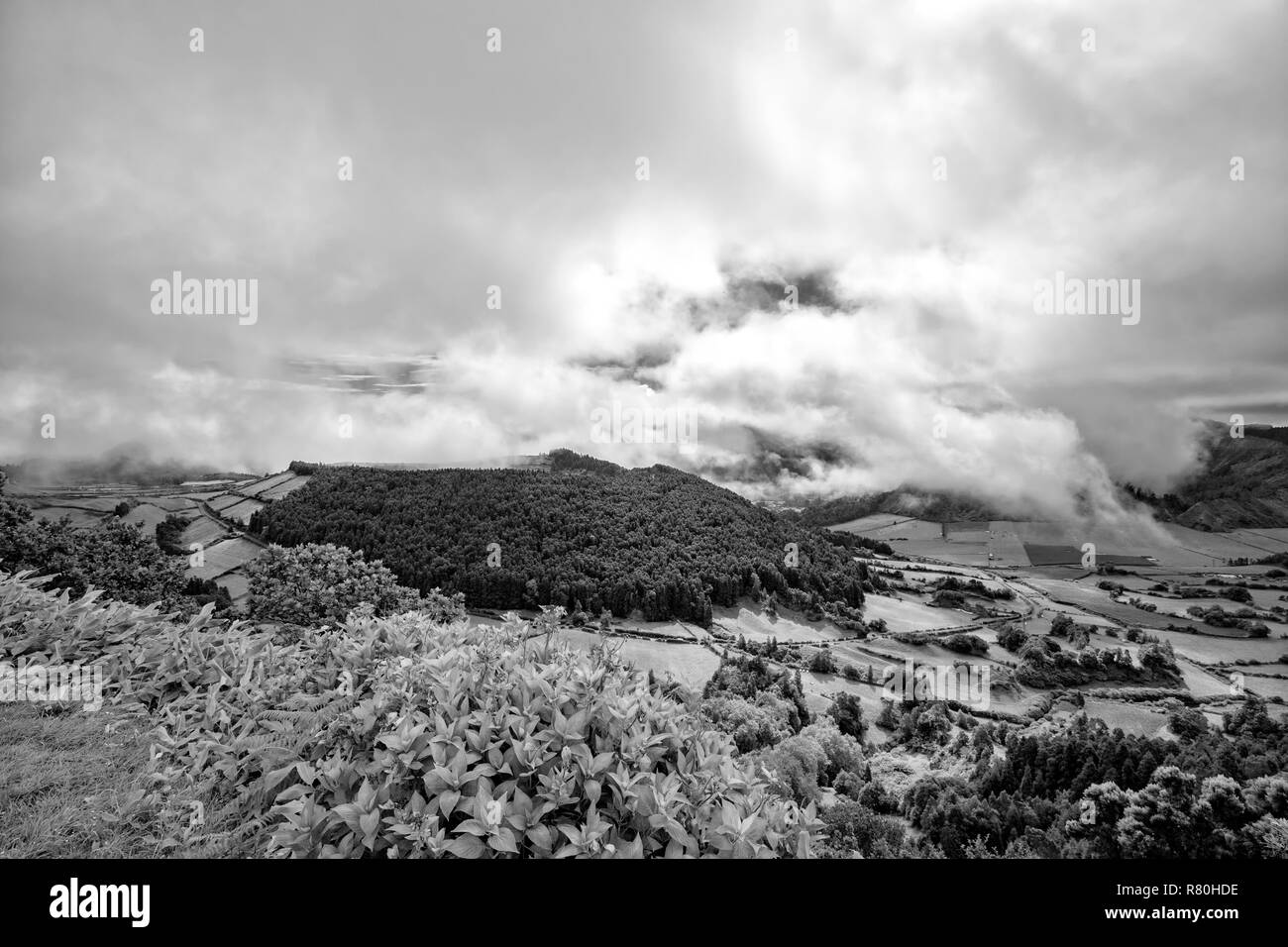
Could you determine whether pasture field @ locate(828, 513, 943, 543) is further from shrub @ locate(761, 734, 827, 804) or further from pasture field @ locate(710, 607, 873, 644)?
shrub @ locate(761, 734, 827, 804)

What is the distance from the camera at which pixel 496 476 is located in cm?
1077

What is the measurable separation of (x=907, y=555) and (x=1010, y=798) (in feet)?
33.1

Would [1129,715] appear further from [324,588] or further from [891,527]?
[324,588]

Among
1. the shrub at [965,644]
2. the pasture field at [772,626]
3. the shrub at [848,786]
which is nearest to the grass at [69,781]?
the pasture field at [772,626]

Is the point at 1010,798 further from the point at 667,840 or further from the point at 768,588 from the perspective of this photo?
the point at 667,840

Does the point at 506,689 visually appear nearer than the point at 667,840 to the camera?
No

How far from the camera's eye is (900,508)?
18672 mm

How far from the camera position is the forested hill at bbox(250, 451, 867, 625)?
895 centimetres

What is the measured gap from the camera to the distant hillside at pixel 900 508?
1678 cm

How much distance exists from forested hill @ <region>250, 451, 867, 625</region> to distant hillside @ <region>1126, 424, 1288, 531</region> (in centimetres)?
1019

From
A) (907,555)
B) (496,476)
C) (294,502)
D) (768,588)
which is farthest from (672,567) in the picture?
(907,555)

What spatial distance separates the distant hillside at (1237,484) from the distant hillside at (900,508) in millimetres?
4405
